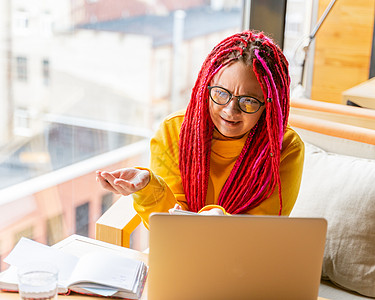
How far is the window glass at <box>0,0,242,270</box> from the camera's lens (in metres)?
2.24

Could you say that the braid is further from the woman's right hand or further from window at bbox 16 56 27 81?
window at bbox 16 56 27 81

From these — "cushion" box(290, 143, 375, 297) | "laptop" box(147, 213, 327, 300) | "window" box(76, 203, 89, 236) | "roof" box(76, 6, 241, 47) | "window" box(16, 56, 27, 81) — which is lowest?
"window" box(76, 203, 89, 236)

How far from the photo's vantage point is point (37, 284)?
1011mm

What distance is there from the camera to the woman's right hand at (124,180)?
3.99 ft

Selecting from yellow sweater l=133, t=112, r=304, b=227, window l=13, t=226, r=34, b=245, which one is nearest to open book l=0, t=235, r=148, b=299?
yellow sweater l=133, t=112, r=304, b=227

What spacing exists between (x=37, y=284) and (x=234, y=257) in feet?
1.30

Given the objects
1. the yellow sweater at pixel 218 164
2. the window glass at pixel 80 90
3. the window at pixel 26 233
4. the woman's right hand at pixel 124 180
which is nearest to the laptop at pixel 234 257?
the woman's right hand at pixel 124 180

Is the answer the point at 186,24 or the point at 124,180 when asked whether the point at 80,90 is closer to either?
the point at 186,24

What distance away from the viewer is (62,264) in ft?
3.96

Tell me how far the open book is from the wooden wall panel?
171 cm

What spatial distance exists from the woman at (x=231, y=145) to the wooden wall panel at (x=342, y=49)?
45.9 inches

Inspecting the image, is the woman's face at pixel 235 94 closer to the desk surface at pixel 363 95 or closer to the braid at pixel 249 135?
the braid at pixel 249 135

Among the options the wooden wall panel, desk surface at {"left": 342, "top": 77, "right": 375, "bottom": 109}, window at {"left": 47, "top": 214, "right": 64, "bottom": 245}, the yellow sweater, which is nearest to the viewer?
the yellow sweater

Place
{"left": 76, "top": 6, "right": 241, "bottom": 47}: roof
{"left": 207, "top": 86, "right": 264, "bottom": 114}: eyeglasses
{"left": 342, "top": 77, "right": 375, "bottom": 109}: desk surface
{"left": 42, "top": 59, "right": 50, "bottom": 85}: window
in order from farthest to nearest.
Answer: {"left": 76, "top": 6, "right": 241, "bottom": 47}: roof
{"left": 42, "top": 59, "right": 50, "bottom": 85}: window
{"left": 342, "top": 77, "right": 375, "bottom": 109}: desk surface
{"left": 207, "top": 86, "right": 264, "bottom": 114}: eyeglasses
